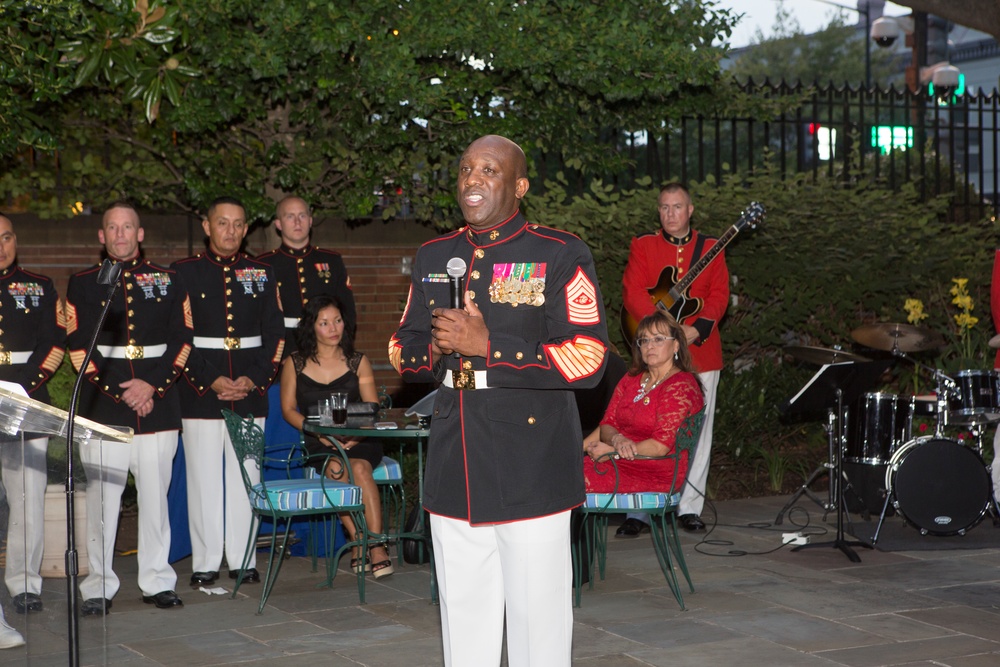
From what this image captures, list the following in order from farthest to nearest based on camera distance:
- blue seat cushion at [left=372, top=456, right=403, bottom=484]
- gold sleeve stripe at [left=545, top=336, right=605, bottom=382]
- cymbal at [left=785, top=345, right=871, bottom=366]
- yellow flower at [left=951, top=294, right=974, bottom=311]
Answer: yellow flower at [left=951, top=294, right=974, bottom=311]
cymbal at [left=785, top=345, right=871, bottom=366]
blue seat cushion at [left=372, top=456, right=403, bottom=484]
gold sleeve stripe at [left=545, top=336, right=605, bottom=382]

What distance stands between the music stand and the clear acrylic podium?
15.0 ft

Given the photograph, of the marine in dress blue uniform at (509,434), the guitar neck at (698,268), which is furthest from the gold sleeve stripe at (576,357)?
the guitar neck at (698,268)

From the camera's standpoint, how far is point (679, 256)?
28.0 feet

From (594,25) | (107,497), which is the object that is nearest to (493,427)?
(107,497)

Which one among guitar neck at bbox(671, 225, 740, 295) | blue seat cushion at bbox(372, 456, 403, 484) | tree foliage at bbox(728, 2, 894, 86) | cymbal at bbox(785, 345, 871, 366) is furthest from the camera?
tree foliage at bbox(728, 2, 894, 86)

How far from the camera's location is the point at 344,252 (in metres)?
10.9

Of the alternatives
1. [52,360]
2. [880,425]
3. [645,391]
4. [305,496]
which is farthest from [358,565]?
[880,425]

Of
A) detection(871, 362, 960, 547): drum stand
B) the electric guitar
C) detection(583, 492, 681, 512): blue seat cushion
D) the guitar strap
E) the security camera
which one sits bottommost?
detection(583, 492, 681, 512): blue seat cushion

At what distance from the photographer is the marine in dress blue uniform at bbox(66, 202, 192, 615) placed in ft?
21.2

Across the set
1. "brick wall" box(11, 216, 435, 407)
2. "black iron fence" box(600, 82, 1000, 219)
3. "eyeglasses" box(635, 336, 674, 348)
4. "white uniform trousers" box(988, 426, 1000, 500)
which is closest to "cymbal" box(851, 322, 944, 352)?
"white uniform trousers" box(988, 426, 1000, 500)

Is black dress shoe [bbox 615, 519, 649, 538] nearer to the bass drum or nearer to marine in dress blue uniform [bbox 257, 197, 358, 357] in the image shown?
the bass drum

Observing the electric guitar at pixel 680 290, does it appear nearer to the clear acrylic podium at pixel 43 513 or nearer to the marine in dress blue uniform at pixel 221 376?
the marine in dress blue uniform at pixel 221 376

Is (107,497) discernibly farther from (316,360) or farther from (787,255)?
(787,255)

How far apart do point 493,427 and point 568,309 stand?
0.43 meters
